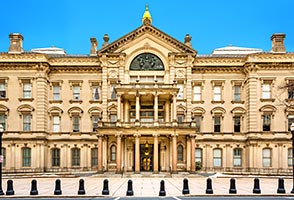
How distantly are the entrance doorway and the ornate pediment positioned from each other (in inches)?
465

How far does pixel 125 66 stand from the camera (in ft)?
186

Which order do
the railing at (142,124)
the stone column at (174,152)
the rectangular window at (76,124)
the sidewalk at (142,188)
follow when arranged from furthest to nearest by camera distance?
1. the rectangular window at (76,124)
2. the railing at (142,124)
3. the stone column at (174,152)
4. the sidewalk at (142,188)

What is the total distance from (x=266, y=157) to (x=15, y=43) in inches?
1291

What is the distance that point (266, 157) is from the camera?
55188 millimetres

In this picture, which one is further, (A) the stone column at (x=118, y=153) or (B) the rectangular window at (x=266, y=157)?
(B) the rectangular window at (x=266, y=157)

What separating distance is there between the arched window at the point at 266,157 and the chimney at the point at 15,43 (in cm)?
3138

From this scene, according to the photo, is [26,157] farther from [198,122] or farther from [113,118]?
[198,122]

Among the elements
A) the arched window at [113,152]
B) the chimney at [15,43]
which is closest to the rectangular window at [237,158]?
the arched window at [113,152]

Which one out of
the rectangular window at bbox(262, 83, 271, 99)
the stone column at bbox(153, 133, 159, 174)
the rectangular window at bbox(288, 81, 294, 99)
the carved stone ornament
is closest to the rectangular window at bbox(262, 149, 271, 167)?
the rectangular window at bbox(262, 83, 271, 99)

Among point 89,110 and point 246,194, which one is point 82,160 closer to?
point 89,110

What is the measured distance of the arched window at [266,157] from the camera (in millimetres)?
55031

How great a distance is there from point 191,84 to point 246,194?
3178 cm

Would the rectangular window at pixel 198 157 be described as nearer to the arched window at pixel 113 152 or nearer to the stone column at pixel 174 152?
the stone column at pixel 174 152

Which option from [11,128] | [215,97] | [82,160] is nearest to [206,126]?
[215,97]
